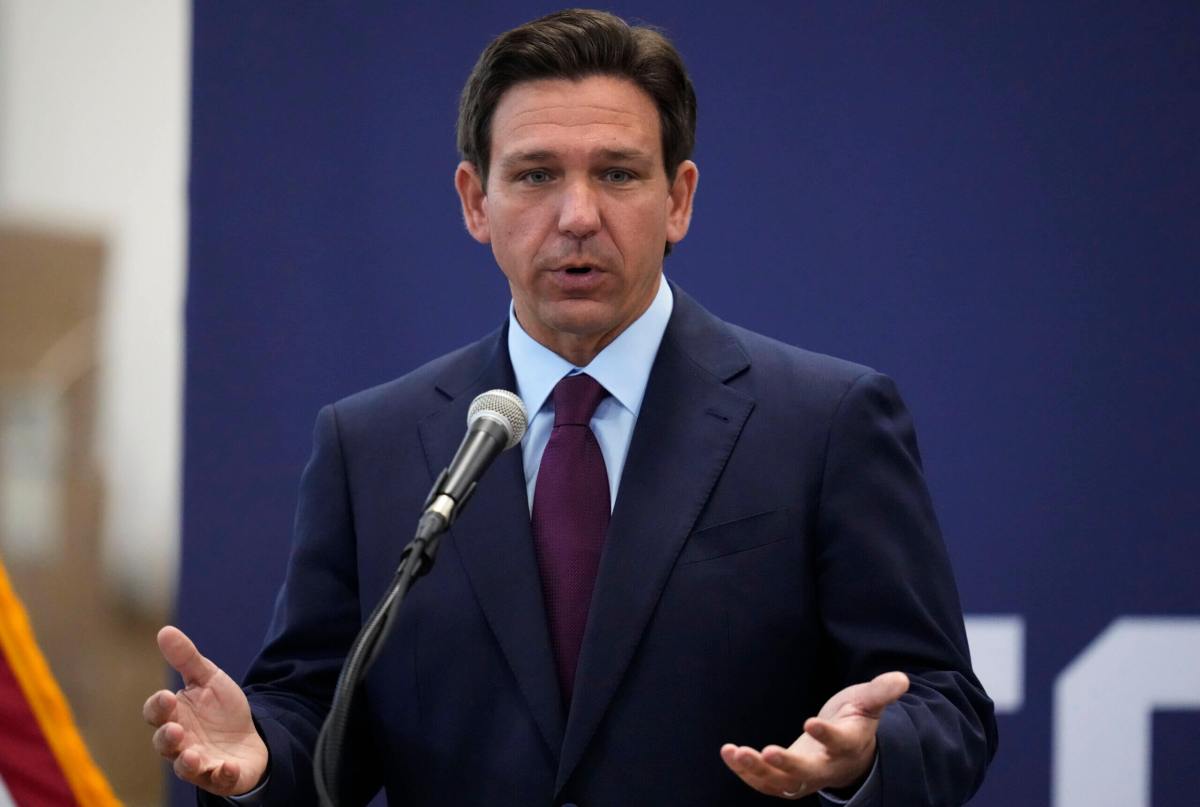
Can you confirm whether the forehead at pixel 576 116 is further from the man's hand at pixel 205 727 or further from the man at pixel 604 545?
the man's hand at pixel 205 727

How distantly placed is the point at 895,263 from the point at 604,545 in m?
1.20

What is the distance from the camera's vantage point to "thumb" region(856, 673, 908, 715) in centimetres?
126

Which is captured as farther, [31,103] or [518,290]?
[31,103]

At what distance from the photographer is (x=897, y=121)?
8.46 feet

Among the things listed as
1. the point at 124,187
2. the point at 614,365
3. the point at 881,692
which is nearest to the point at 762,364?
the point at 614,365

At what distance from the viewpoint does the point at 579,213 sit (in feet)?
5.33

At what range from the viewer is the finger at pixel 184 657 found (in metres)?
1.32

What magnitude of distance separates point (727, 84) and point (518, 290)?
3.37ft

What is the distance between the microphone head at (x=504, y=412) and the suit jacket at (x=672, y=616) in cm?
38

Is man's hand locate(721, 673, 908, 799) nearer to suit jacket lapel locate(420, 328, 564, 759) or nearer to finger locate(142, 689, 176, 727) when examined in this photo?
suit jacket lapel locate(420, 328, 564, 759)

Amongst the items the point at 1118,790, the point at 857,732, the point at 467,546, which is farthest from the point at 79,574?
the point at 1118,790

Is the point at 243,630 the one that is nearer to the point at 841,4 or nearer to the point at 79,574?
the point at 79,574

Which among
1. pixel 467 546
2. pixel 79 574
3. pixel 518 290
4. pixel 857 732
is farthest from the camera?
pixel 79 574

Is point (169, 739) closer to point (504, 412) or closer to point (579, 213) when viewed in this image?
point (504, 412)
